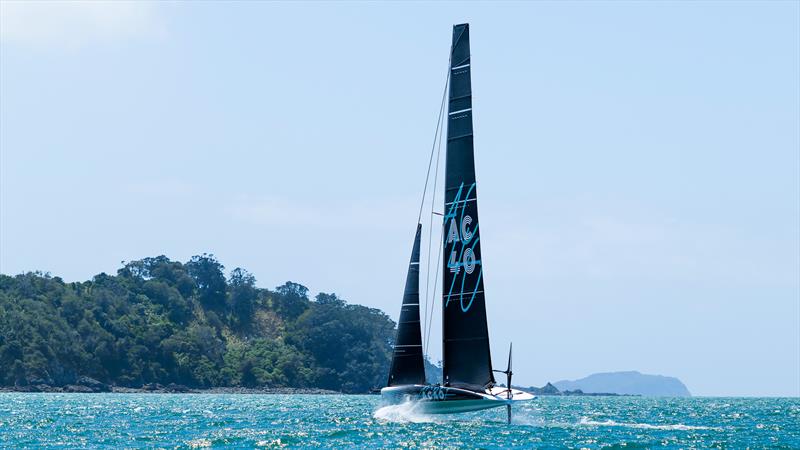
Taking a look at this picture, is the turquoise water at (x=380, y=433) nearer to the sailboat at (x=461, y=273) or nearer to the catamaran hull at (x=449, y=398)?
the catamaran hull at (x=449, y=398)

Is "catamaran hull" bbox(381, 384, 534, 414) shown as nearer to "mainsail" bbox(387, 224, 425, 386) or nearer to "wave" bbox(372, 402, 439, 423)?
"wave" bbox(372, 402, 439, 423)

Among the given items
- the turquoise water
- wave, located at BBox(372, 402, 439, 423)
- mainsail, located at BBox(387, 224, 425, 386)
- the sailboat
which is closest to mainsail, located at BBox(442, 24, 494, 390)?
the sailboat

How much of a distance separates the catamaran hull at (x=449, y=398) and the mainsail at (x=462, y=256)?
2.37 ft

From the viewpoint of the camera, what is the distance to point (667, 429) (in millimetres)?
65312

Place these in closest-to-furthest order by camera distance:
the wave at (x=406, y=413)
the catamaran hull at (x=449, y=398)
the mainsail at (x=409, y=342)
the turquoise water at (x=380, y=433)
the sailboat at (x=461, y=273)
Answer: the turquoise water at (x=380, y=433) < the catamaran hull at (x=449, y=398) < the sailboat at (x=461, y=273) < the wave at (x=406, y=413) < the mainsail at (x=409, y=342)

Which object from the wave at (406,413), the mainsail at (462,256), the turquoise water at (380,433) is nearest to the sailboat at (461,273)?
the mainsail at (462,256)

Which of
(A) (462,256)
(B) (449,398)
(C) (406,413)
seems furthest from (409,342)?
(A) (462,256)

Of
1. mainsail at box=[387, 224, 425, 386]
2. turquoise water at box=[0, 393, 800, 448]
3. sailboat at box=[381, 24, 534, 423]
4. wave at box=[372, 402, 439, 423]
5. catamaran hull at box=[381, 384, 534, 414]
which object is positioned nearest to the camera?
turquoise water at box=[0, 393, 800, 448]

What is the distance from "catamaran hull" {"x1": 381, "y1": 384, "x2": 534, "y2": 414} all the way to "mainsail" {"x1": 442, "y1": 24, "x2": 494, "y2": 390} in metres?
0.72

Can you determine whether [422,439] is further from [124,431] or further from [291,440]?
[124,431]

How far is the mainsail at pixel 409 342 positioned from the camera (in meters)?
53.8

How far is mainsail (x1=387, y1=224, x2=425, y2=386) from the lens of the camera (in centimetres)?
5378

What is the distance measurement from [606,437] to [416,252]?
11911 millimetres

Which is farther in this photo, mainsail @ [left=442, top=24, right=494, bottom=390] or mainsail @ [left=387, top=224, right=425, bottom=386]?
mainsail @ [left=387, top=224, right=425, bottom=386]
